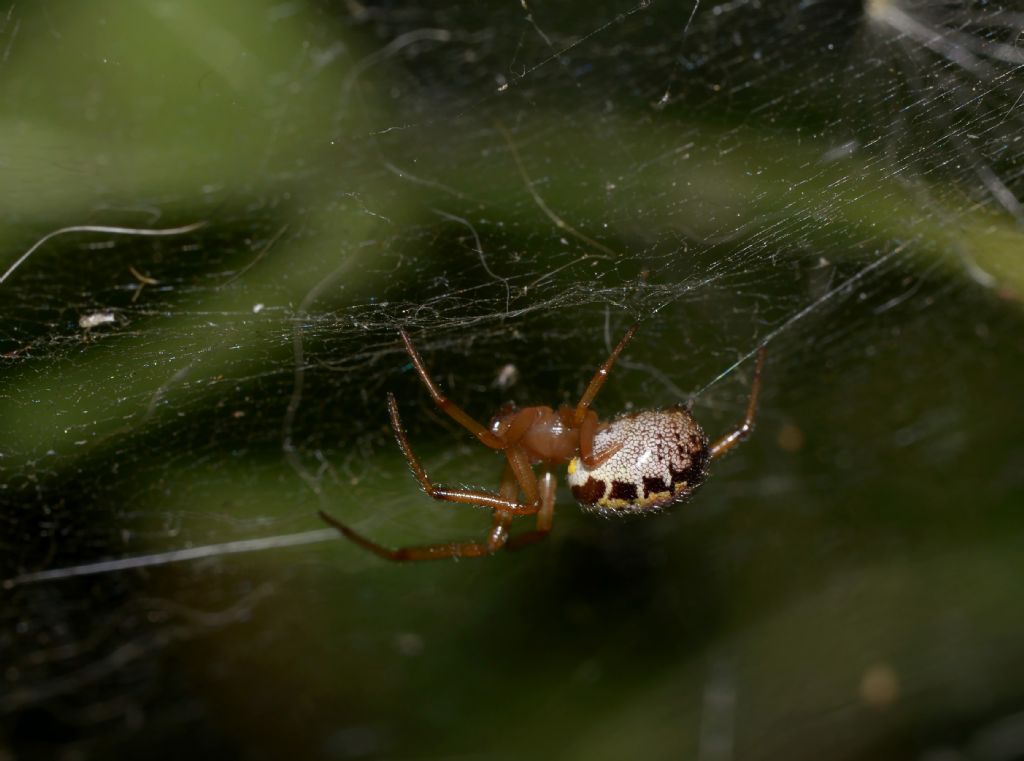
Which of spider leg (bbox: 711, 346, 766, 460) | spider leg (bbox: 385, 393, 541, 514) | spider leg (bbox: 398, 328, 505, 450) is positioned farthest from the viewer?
spider leg (bbox: 711, 346, 766, 460)

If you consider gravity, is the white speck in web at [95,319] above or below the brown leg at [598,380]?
above

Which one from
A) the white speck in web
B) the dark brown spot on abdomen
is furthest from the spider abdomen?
the white speck in web

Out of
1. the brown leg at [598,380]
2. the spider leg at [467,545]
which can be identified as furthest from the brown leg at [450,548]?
the brown leg at [598,380]

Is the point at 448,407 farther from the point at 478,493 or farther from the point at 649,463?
the point at 649,463

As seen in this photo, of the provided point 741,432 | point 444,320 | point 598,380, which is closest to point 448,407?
point 444,320

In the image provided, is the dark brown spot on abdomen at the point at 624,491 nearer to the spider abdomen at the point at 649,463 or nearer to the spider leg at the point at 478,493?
the spider abdomen at the point at 649,463

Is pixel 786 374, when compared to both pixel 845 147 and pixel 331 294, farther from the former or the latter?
pixel 331 294

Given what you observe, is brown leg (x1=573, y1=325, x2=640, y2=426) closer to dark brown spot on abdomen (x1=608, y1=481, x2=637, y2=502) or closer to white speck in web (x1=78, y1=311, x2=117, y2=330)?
dark brown spot on abdomen (x1=608, y1=481, x2=637, y2=502)
